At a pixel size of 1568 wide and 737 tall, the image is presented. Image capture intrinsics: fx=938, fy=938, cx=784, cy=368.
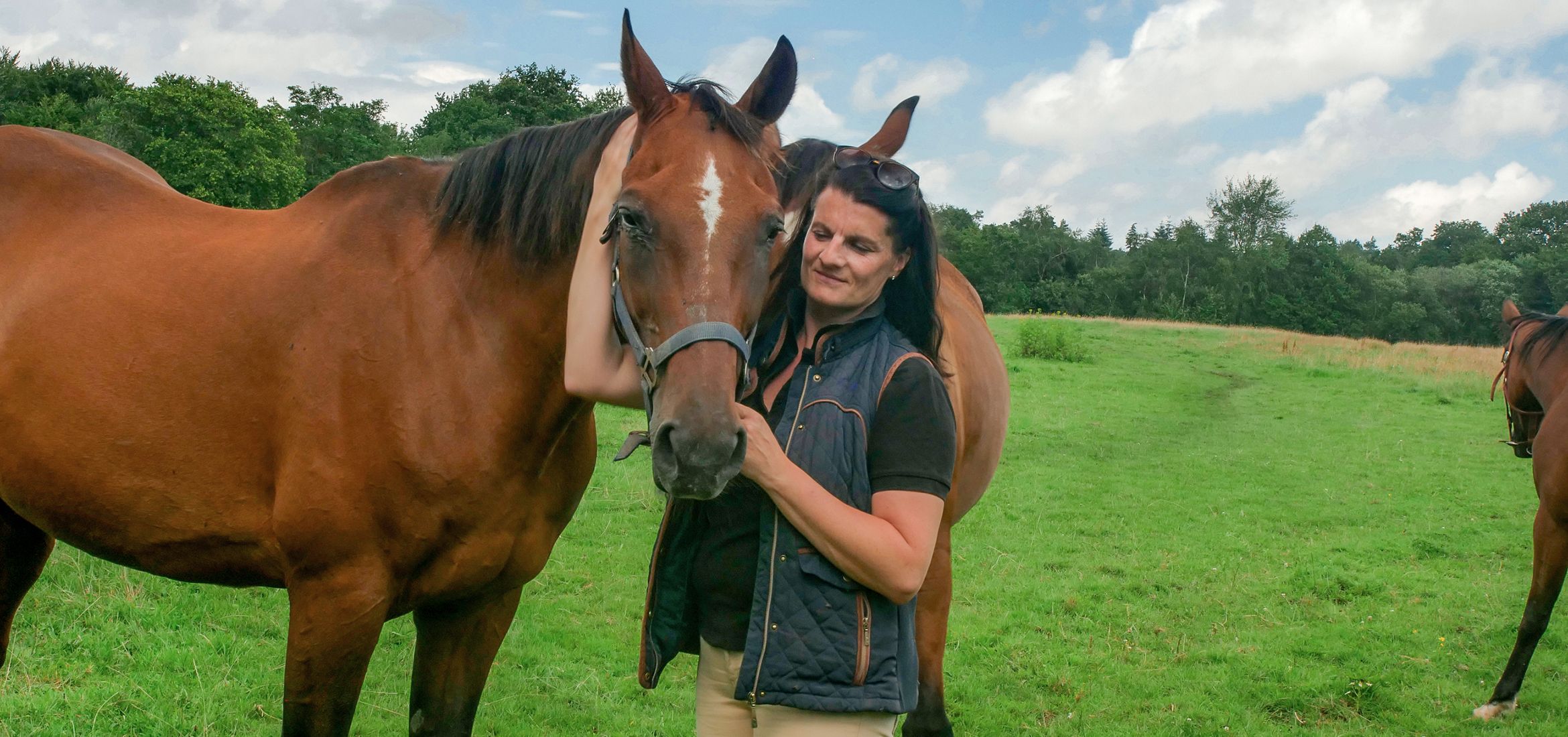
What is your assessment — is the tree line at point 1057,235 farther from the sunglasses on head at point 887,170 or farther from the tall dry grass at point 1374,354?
the sunglasses on head at point 887,170

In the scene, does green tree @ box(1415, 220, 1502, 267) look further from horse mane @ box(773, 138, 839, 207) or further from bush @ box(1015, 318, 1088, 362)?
horse mane @ box(773, 138, 839, 207)

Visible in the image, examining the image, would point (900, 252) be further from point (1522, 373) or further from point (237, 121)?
point (237, 121)

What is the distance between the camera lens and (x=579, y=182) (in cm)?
225

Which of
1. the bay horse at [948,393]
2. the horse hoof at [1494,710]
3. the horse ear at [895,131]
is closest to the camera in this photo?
the bay horse at [948,393]

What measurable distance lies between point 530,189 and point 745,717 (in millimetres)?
1346

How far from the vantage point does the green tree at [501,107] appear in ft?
113

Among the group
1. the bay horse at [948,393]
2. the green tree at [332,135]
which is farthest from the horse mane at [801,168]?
the green tree at [332,135]

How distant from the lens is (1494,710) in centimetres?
494

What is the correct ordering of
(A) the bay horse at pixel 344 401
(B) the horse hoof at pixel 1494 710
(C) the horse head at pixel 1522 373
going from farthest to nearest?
(C) the horse head at pixel 1522 373 < (B) the horse hoof at pixel 1494 710 < (A) the bay horse at pixel 344 401

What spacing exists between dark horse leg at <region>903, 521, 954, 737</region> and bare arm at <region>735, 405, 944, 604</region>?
1649 millimetres

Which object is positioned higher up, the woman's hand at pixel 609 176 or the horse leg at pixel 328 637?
the woman's hand at pixel 609 176

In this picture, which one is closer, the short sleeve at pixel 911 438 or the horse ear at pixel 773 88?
the short sleeve at pixel 911 438

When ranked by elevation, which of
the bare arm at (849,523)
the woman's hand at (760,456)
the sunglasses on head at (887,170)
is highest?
the sunglasses on head at (887,170)

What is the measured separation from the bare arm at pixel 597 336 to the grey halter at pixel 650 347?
26mm
